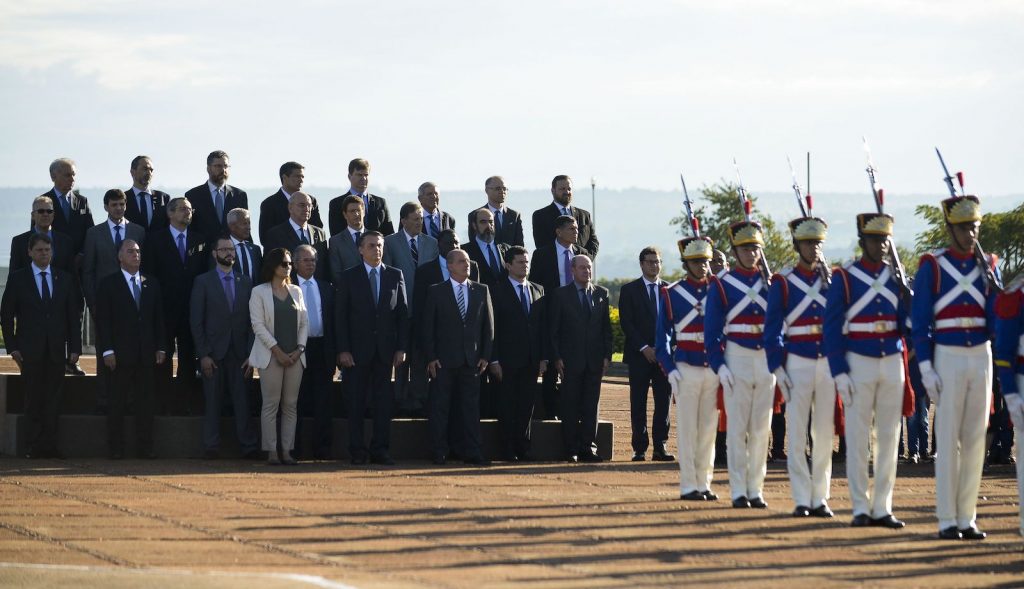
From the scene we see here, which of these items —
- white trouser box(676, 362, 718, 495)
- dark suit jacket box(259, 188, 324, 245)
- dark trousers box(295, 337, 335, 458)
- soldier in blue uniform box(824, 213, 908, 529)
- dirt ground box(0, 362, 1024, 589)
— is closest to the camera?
dirt ground box(0, 362, 1024, 589)

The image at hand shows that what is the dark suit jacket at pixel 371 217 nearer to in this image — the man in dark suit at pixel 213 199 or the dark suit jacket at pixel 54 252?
the man in dark suit at pixel 213 199

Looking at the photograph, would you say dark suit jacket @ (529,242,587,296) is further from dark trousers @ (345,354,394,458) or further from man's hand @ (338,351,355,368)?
man's hand @ (338,351,355,368)

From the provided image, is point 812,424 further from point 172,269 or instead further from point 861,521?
point 172,269

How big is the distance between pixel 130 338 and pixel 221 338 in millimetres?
773

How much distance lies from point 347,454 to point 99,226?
3027mm

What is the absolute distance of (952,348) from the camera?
10.4 m

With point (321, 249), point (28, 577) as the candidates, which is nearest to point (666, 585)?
point (28, 577)

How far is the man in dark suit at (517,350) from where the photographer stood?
588 inches

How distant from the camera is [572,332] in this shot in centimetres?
1495

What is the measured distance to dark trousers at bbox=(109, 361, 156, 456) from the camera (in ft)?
46.6

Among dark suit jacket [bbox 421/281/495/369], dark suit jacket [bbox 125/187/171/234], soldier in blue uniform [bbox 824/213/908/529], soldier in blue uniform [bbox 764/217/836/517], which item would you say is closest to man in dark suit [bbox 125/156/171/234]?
dark suit jacket [bbox 125/187/171/234]

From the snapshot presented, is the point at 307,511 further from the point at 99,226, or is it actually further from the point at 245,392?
the point at 99,226

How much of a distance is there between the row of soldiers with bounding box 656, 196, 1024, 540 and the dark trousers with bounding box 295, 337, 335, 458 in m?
3.67

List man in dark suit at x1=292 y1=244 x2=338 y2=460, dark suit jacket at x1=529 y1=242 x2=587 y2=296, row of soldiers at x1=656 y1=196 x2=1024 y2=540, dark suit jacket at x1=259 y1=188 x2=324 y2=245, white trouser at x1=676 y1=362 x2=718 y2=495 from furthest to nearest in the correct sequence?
dark suit jacket at x1=529 y1=242 x2=587 y2=296
dark suit jacket at x1=259 y1=188 x2=324 y2=245
man in dark suit at x1=292 y1=244 x2=338 y2=460
white trouser at x1=676 y1=362 x2=718 y2=495
row of soldiers at x1=656 y1=196 x2=1024 y2=540
